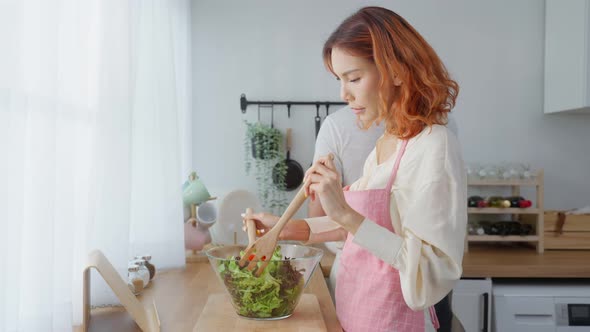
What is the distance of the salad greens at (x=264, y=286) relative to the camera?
1.13 m

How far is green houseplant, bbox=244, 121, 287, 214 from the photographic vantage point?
8.65 ft

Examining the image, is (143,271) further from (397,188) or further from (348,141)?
(397,188)

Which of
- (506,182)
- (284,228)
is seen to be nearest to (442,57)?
(506,182)

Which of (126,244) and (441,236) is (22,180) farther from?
(441,236)

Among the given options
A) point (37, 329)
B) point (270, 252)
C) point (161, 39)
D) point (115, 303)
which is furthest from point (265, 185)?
point (37, 329)

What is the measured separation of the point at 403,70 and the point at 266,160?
171 centimetres

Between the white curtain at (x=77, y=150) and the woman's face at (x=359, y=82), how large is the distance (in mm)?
526

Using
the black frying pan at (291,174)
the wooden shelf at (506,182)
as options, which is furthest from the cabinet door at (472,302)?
the black frying pan at (291,174)

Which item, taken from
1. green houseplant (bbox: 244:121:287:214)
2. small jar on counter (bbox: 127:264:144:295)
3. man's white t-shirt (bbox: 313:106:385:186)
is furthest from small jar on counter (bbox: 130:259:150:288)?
green houseplant (bbox: 244:121:287:214)

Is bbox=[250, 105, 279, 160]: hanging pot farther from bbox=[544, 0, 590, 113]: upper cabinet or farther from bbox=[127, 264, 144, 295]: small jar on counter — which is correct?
bbox=[544, 0, 590, 113]: upper cabinet

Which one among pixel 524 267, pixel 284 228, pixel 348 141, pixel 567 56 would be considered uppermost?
pixel 567 56

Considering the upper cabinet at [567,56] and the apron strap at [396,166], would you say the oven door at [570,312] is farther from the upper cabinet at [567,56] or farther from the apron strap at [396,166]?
the apron strap at [396,166]

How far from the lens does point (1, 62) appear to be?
2.76 feet

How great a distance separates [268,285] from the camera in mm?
1133
